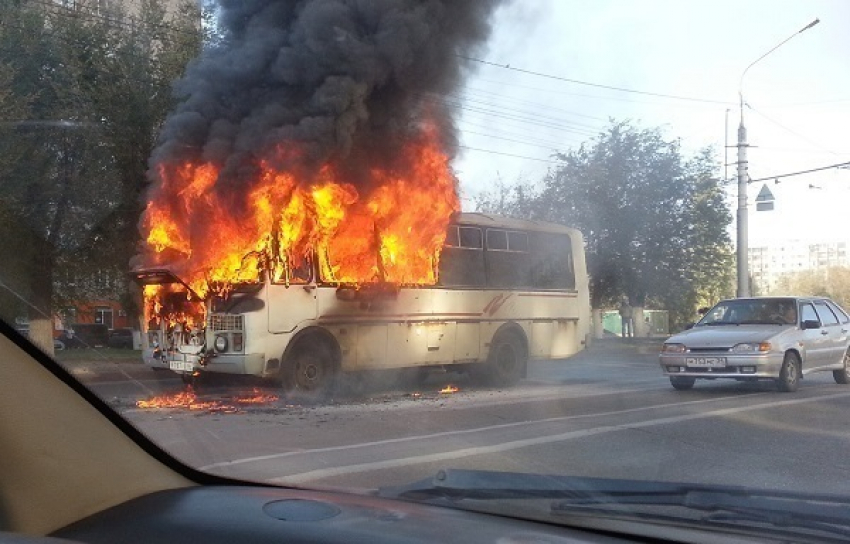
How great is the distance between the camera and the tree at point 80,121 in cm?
815

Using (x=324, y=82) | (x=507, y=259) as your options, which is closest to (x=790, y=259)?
(x=507, y=259)

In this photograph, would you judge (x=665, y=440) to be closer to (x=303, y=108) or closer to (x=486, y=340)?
(x=486, y=340)

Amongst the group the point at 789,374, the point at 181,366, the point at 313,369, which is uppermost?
the point at 181,366

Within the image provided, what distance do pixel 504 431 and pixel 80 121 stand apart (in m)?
6.05

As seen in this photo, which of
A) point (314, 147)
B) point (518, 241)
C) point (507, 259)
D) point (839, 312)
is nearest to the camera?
point (314, 147)

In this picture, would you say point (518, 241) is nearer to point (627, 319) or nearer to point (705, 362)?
point (705, 362)

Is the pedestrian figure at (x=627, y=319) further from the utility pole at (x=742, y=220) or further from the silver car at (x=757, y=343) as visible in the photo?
the silver car at (x=757, y=343)

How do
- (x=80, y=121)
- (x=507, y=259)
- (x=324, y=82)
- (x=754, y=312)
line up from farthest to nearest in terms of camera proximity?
(x=507, y=259) → (x=324, y=82) → (x=754, y=312) → (x=80, y=121)

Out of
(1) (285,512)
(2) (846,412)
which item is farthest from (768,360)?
(1) (285,512)

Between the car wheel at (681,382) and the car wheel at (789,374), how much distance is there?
1226 millimetres

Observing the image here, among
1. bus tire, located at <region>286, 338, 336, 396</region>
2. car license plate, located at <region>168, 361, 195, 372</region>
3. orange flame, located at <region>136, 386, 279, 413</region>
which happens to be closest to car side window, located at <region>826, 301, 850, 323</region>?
bus tire, located at <region>286, 338, 336, 396</region>

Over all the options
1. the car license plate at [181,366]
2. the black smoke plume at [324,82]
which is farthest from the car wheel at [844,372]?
the car license plate at [181,366]

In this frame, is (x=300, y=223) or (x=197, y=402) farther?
(x=300, y=223)

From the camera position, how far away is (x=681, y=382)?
12805 mm
